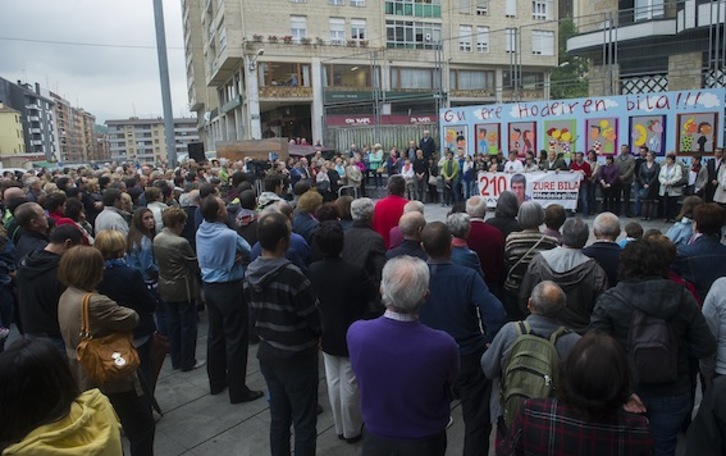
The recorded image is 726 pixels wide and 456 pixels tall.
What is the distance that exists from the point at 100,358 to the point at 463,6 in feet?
151

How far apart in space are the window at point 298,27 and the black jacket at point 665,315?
38308 mm

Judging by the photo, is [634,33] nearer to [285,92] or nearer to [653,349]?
[285,92]

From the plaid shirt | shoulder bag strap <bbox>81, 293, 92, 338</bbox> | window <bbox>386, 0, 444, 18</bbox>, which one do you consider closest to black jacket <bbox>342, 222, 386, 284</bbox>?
shoulder bag strap <bbox>81, 293, 92, 338</bbox>

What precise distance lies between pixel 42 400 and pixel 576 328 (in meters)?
3.19

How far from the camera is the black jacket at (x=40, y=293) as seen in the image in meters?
3.76

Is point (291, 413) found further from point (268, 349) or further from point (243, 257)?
point (243, 257)

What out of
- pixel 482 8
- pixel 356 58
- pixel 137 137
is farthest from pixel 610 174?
pixel 137 137

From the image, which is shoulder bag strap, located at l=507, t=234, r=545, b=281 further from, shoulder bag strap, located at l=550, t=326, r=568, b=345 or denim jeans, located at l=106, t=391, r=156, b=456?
denim jeans, located at l=106, t=391, r=156, b=456

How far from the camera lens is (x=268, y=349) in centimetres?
351

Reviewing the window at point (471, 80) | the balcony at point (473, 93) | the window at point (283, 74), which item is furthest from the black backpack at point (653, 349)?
the window at point (471, 80)

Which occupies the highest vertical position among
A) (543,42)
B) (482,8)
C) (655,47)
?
(482,8)

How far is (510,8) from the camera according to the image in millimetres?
45812

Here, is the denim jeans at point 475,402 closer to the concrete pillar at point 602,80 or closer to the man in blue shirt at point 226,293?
the man in blue shirt at point 226,293

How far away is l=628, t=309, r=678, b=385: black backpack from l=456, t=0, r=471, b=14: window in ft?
148
